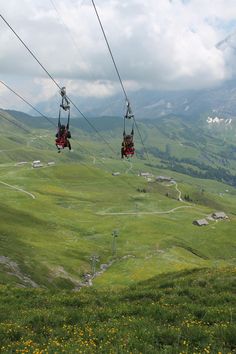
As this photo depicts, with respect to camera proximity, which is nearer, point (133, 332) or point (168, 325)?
point (133, 332)

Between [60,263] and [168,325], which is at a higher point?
[168,325]

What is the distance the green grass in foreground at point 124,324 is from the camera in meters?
15.8

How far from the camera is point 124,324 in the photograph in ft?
62.0

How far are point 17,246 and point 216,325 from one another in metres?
88.7

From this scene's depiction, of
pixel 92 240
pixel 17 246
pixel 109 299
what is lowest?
pixel 92 240

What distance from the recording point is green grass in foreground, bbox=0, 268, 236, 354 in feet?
51.9

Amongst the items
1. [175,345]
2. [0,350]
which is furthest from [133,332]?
[0,350]

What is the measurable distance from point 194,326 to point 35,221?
139 metres

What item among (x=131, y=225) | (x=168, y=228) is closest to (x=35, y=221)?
(x=131, y=225)

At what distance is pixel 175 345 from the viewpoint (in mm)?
16109

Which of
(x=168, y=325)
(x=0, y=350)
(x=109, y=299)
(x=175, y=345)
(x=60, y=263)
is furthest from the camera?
(x=60, y=263)

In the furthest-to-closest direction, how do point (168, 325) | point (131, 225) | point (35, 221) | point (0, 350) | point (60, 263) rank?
1. point (131, 225)
2. point (35, 221)
3. point (60, 263)
4. point (168, 325)
5. point (0, 350)

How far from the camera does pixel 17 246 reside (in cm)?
10131

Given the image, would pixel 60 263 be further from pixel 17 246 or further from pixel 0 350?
pixel 0 350
